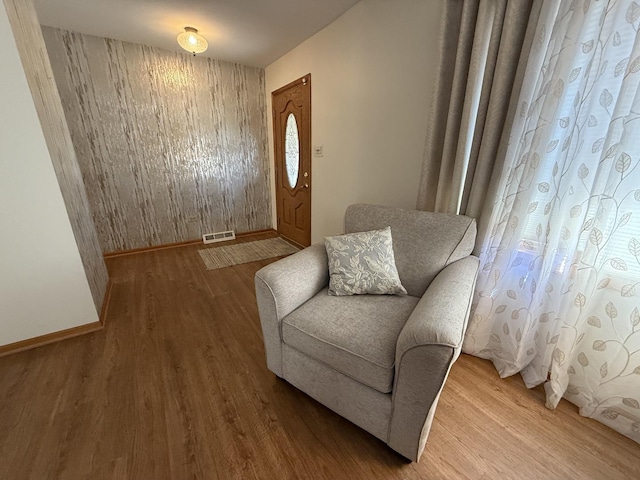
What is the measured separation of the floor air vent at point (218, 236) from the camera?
3.75m

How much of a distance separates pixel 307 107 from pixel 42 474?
10.8 feet

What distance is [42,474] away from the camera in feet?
3.35

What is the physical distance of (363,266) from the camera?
1397mm

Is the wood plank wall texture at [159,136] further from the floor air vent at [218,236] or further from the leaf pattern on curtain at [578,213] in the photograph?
the leaf pattern on curtain at [578,213]

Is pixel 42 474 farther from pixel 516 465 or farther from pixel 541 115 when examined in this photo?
pixel 541 115

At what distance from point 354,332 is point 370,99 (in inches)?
76.3

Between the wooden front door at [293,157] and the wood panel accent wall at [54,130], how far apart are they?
214cm

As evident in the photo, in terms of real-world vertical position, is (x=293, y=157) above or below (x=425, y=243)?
above

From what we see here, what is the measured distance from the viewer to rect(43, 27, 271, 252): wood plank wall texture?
2.80m

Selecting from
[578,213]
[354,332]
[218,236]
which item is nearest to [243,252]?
[218,236]

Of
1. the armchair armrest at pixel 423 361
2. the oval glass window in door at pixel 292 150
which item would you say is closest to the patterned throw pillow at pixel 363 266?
the armchair armrest at pixel 423 361

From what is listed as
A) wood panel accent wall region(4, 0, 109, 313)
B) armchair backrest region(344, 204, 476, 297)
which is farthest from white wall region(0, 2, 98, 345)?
armchair backrest region(344, 204, 476, 297)

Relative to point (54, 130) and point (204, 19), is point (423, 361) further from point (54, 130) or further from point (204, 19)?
point (204, 19)

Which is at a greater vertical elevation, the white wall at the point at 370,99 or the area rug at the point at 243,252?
the white wall at the point at 370,99
